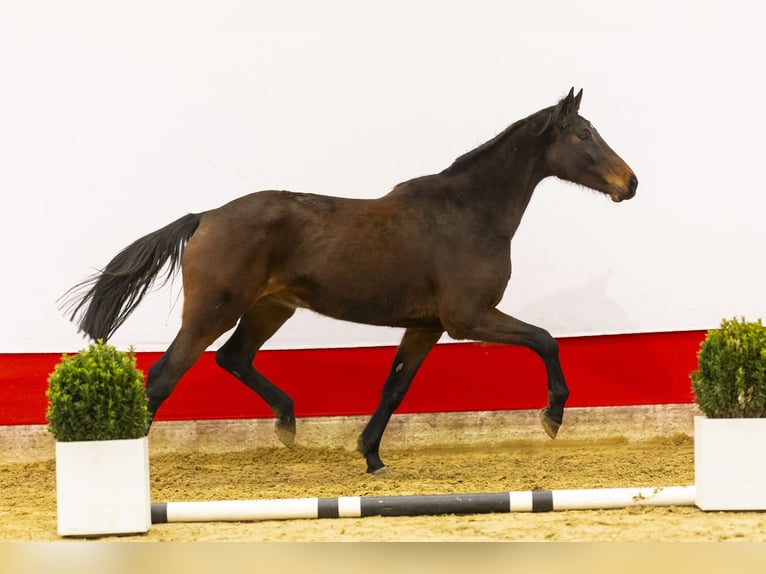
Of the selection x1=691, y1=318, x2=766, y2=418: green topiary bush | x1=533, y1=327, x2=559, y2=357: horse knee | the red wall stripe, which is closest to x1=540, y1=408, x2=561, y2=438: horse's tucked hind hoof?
x1=533, y1=327, x2=559, y2=357: horse knee

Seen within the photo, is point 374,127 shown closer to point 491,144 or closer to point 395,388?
point 491,144

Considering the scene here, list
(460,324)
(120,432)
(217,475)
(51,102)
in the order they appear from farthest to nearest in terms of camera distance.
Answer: (51,102)
(217,475)
(460,324)
(120,432)

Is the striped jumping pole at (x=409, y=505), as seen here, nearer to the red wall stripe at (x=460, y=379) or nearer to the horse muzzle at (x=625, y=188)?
the horse muzzle at (x=625, y=188)

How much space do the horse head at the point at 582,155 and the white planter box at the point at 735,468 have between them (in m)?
1.70

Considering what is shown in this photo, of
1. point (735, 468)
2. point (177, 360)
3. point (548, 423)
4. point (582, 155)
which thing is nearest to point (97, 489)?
point (177, 360)

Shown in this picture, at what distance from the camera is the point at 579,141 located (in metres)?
5.34

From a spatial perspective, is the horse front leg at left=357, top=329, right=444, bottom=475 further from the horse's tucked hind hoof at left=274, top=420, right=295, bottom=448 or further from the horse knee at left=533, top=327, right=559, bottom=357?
the horse knee at left=533, top=327, right=559, bottom=357

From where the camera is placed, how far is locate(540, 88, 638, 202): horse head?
5.30 meters

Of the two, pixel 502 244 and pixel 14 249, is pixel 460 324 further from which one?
pixel 14 249

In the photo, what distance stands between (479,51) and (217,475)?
307cm

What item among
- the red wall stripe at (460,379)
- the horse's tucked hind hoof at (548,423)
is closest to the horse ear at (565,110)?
the red wall stripe at (460,379)

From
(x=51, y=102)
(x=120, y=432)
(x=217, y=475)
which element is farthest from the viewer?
(x=51, y=102)

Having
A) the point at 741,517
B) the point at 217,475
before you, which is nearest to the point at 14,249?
the point at 217,475

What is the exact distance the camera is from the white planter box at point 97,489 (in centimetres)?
383
